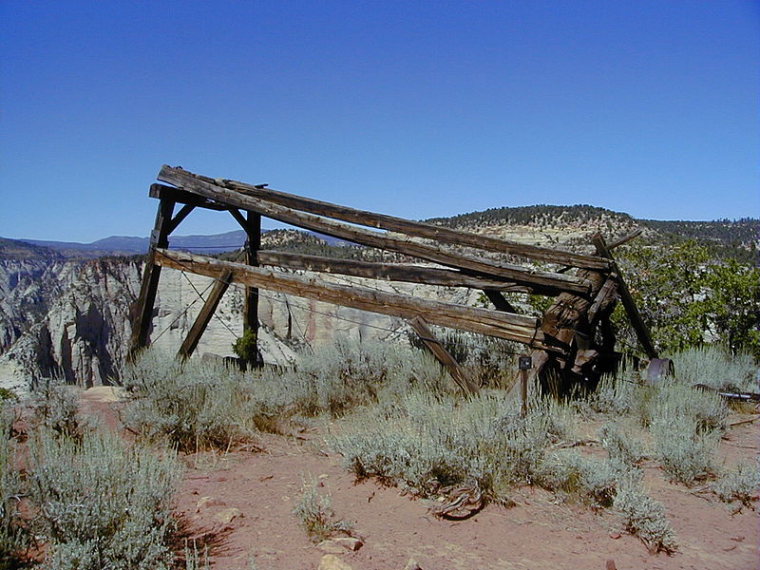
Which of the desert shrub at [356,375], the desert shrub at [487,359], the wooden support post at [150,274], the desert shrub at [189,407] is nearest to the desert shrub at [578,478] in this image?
the desert shrub at [356,375]

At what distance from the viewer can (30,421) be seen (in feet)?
17.4

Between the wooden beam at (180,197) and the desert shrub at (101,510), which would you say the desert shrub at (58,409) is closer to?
the desert shrub at (101,510)

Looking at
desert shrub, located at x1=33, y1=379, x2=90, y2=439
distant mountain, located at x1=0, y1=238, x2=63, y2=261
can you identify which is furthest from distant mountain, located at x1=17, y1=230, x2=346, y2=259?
desert shrub, located at x1=33, y1=379, x2=90, y2=439

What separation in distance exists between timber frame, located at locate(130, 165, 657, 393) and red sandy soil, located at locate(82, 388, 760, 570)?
5.80 ft

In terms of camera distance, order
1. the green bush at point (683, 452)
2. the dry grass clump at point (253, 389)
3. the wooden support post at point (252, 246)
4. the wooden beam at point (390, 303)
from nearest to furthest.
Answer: the green bush at point (683, 452), the dry grass clump at point (253, 389), the wooden beam at point (390, 303), the wooden support post at point (252, 246)

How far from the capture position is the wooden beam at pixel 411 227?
6.13 metres

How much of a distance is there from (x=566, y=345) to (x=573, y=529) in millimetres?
2409

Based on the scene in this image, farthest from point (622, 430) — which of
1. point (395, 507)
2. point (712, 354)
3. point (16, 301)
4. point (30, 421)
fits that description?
point (16, 301)

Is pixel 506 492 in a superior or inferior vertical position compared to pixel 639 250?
inferior

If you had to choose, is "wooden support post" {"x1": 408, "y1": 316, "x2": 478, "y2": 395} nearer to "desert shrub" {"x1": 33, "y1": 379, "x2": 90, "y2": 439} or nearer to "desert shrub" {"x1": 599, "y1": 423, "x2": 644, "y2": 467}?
"desert shrub" {"x1": 599, "y1": 423, "x2": 644, "y2": 467}

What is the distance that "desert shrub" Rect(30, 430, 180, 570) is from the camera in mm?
2709

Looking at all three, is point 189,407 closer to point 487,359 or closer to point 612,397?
point 487,359

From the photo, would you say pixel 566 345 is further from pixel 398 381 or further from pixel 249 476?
pixel 249 476

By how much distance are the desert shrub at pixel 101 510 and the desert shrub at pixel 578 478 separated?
2529 millimetres
